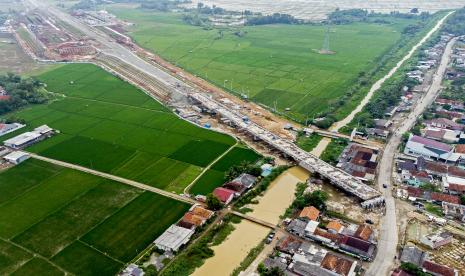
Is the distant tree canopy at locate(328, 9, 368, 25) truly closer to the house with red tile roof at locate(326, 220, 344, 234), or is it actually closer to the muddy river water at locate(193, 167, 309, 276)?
the muddy river water at locate(193, 167, 309, 276)

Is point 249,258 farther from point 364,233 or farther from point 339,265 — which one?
point 364,233

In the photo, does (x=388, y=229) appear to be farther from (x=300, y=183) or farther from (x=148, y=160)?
(x=148, y=160)

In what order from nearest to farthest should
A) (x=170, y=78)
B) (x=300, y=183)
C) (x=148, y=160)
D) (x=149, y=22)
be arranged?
1. (x=300, y=183)
2. (x=148, y=160)
3. (x=170, y=78)
4. (x=149, y=22)

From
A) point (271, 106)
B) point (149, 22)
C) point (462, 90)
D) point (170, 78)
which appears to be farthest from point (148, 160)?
point (149, 22)

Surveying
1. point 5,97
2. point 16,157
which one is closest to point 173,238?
point 16,157

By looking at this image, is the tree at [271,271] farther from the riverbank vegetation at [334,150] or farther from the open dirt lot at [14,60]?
the open dirt lot at [14,60]

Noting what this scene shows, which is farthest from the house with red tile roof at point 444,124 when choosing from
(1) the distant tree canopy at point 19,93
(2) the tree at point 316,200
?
(1) the distant tree canopy at point 19,93
